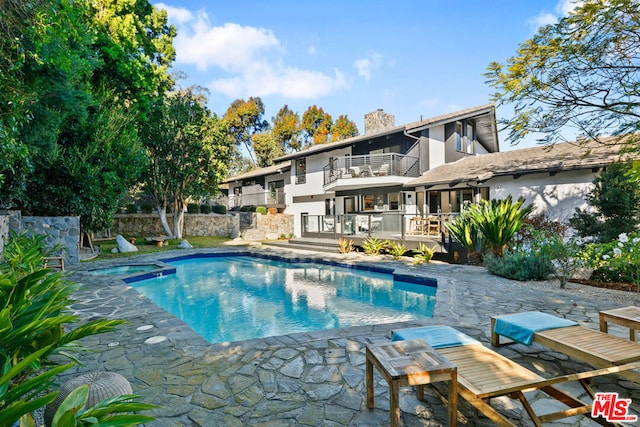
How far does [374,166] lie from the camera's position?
17.8 m

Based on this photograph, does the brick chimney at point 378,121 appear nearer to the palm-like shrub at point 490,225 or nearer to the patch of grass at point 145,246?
the palm-like shrub at point 490,225

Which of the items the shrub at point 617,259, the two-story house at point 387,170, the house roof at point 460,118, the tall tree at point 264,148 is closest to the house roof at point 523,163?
the two-story house at point 387,170

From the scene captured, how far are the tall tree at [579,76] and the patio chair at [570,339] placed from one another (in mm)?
6491

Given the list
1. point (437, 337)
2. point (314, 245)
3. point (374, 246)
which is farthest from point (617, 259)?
point (314, 245)

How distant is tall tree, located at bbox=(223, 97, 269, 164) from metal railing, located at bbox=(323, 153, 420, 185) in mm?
24924

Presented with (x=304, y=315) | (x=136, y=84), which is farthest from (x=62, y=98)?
(x=304, y=315)

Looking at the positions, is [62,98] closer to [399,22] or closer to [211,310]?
[211,310]

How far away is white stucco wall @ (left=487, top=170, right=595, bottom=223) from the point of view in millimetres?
11911

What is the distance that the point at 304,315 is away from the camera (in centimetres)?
755

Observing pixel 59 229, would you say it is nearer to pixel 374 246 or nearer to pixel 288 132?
pixel 374 246

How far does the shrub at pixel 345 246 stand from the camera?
616 inches

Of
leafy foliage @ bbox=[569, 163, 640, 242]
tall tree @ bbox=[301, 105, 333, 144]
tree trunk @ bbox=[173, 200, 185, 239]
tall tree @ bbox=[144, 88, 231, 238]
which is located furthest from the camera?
tall tree @ bbox=[301, 105, 333, 144]

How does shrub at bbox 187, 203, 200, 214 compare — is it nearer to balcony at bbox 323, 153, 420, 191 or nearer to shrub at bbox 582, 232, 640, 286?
balcony at bbox 323, 153, 420, 191

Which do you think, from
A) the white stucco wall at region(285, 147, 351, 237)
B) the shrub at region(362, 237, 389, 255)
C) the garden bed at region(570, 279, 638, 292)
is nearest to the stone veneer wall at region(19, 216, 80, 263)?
the shrub at region(362, 237, 389, 255)
